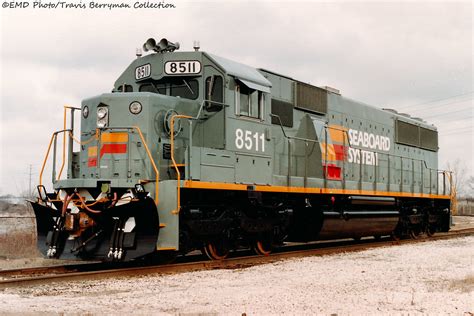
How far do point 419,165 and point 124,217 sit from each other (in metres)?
12.1

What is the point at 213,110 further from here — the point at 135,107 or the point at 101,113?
the point at 101,113

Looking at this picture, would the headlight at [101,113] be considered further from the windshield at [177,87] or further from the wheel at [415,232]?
the wheel at [415,232]

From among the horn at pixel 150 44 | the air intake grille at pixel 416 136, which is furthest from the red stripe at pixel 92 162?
the air intake grille at pixel 416 136

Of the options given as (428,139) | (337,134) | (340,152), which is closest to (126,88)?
(337,134)

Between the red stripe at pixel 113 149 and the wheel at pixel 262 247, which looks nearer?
the red stripe at pixel 113 149

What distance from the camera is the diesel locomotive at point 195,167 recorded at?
8.20 meters

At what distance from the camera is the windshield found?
9625 mm

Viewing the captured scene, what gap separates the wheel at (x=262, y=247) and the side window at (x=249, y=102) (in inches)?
100

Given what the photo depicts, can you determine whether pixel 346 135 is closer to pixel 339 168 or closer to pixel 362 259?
pixel 339 168

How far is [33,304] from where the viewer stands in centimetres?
556

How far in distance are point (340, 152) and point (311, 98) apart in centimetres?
166

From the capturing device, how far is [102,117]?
8992 millimetres

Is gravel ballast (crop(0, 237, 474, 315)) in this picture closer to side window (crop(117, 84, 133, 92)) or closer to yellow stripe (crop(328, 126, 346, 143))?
side window (crop(117, 84, 133, 92))

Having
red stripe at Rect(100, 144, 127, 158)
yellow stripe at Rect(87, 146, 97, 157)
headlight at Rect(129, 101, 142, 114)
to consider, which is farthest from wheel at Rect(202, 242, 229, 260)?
headlight at Rect(129, 101, 142, 114)
